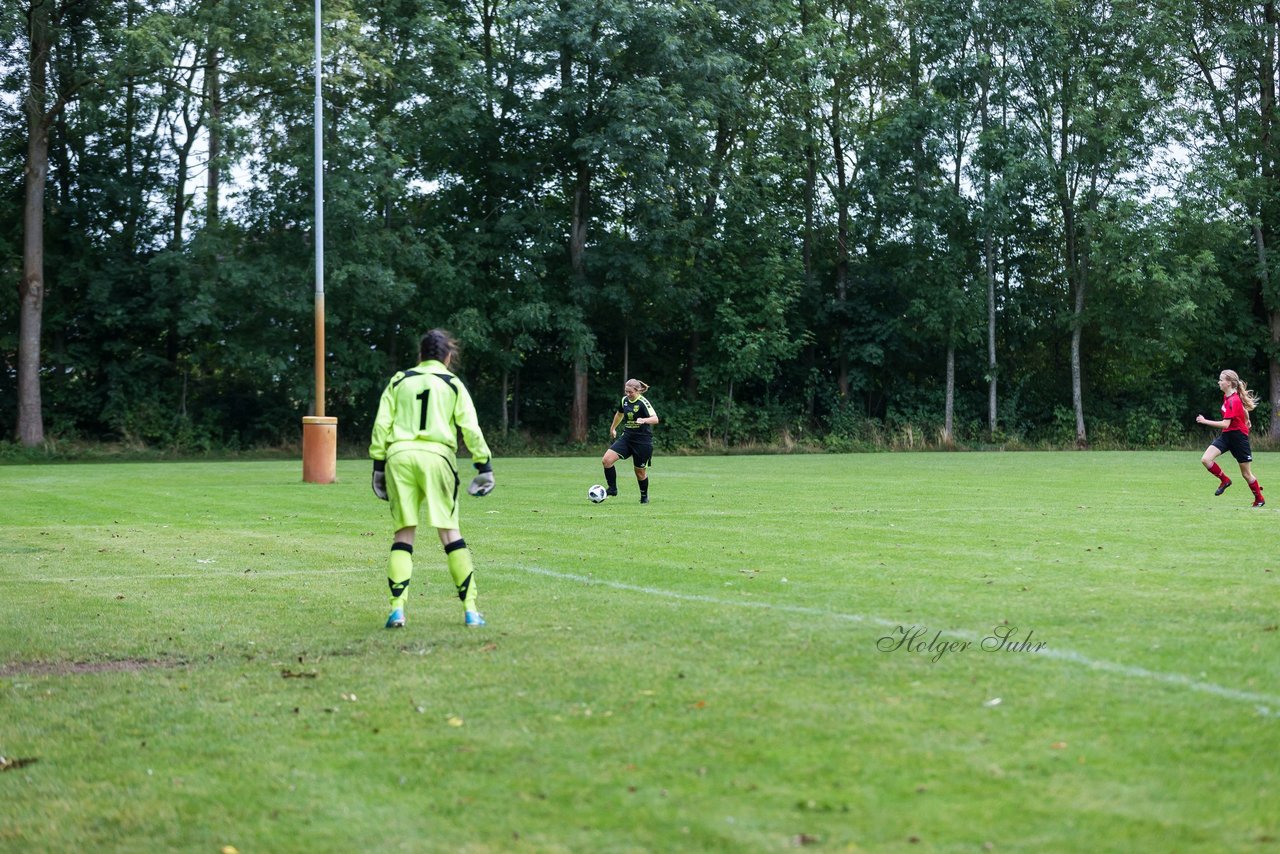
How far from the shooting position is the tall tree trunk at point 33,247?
129ft

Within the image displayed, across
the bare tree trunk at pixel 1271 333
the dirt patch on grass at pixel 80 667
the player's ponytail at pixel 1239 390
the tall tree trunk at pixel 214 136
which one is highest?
the tall tree trunk at pixel 214 136

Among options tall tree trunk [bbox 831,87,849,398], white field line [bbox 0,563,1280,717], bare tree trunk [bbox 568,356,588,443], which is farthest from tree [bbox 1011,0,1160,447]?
white field line [bbox 0,563,1280,717]

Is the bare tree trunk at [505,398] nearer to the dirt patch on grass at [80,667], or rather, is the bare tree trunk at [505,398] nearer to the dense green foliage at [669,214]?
the dense green foliage at [669,214]

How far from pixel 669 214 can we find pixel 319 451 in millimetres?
21788

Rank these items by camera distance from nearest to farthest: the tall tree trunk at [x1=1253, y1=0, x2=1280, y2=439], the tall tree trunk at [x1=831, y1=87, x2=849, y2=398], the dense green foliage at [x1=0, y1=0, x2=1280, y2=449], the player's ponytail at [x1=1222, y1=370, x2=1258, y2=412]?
the player's ponytail at [x1=1222, y1=370, x2=1258, y2=412] < the dense green foliage at [x1=0, y1=0, x2=1280, y2=449] < the tall tree trunk at [x1=1253, y1=0, x2=1280, y2=439] < the tall tree trunk at [x1=831, y1=87, x2=849, y2=398]

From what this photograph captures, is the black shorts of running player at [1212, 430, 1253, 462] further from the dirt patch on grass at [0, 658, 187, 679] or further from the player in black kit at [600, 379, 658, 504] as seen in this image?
the dirt patch on grass at [0, 658, 187, 679]

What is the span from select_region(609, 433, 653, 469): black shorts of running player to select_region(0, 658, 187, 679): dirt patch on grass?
12375 millimetres

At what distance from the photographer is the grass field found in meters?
4.33

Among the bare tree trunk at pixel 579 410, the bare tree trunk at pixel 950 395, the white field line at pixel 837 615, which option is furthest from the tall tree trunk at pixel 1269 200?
the white field line at pixel 837 615

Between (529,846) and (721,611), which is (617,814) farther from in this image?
(721,611)

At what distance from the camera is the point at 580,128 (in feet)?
146

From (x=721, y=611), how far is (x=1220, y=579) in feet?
12.6

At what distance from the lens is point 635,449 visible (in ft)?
64.2

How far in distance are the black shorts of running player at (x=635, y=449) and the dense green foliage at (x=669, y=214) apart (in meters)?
22.4
